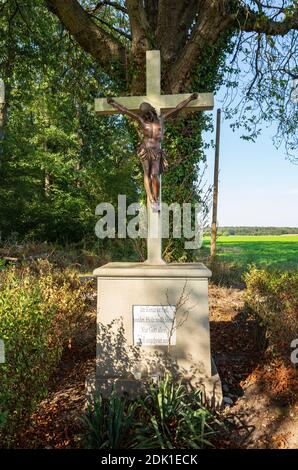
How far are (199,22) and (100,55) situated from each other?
7.24ft

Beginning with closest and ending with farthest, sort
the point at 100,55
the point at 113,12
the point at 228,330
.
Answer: the point at 228,330
the point at 100,55
the point at 113,12

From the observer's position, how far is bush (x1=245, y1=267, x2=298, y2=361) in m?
4.21

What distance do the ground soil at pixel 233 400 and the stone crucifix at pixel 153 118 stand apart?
1623 millimetres

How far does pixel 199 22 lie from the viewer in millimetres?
7773

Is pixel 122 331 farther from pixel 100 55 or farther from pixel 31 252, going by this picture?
pixel 31 252

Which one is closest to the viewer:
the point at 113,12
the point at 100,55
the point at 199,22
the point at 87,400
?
the point at 87,400

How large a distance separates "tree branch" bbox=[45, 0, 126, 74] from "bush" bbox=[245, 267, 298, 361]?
533 centimetres

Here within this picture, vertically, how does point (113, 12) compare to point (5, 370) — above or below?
above

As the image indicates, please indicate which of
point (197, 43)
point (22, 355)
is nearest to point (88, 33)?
point (197, 43)

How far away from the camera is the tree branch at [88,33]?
794cm

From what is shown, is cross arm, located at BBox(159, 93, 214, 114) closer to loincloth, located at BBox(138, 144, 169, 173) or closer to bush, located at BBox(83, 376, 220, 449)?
loincloth, located at BBox(138, 144, 169, 173)

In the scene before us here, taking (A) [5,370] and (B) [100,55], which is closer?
(A) [5,370]

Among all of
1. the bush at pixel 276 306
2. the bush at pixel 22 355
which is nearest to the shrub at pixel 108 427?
the bush at pixel 22 355
